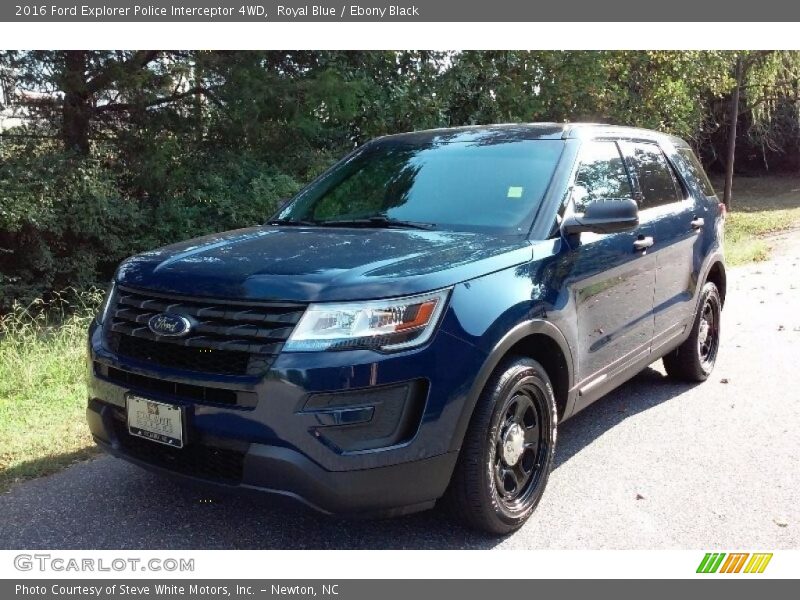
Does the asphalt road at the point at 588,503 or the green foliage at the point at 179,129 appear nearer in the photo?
the asphalt road at the point at 588,503

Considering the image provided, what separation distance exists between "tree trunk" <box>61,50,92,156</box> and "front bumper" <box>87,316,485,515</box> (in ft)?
21.7

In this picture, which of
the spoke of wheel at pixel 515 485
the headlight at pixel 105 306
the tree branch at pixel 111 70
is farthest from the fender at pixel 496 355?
the tree branch at pixel 111 70

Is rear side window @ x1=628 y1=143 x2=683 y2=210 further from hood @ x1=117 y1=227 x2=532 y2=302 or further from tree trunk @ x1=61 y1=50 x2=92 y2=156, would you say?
tree trunk @ x1=61 y1=50 x2=92 y2=156

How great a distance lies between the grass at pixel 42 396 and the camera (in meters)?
4.25

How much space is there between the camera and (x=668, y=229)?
15.9 feet

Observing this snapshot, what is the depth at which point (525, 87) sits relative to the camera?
12.4 metres

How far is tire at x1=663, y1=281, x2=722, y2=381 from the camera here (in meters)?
5.54

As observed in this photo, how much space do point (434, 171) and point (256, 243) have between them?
3.81 feet

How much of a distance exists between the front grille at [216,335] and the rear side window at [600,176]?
184 cm

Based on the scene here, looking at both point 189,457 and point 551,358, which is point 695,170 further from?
point 189,457

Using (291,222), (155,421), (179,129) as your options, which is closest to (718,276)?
(291,222)

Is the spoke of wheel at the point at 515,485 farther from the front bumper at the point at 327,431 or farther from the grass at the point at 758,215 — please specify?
the grass at the point at 758,215

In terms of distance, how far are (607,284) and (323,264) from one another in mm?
1755

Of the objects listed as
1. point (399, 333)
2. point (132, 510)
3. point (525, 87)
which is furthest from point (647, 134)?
point (525, 87)
